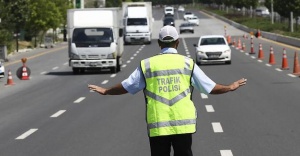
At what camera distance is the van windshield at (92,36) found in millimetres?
28844

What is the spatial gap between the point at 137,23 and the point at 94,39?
30.1 m

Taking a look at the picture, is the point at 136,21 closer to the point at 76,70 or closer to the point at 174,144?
the point at 76,70

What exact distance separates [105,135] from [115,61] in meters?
16.5

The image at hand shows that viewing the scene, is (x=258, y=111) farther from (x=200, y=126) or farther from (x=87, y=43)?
(x=87, y=43)

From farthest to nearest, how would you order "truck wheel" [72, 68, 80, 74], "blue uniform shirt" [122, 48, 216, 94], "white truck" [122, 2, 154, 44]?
"white truck" [122, 2, 154, 44] < "truck wheel" [72, 68, 80, 74] < "blue uniform shirt" [122, 48, 216, 94]

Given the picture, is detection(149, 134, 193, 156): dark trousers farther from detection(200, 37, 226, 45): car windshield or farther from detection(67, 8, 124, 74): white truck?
detection(200, 37, 226, 45): car windshield

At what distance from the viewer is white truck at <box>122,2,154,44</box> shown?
58.3 metres

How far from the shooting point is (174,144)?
5621 millimetres

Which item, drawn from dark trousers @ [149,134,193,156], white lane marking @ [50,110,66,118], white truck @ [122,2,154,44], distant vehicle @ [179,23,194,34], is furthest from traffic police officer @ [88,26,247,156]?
distant vehicle @ [179,23,194,34]

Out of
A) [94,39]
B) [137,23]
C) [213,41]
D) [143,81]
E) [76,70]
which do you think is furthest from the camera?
[137,23]

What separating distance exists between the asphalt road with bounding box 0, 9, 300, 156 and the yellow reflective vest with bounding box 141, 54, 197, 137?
454 centimetres

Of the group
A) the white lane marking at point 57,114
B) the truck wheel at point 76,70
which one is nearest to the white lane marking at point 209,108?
the white lane marking at point 57,114

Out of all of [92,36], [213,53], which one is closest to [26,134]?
[92,36]

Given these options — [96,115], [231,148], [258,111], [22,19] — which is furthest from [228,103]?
[22,19]
